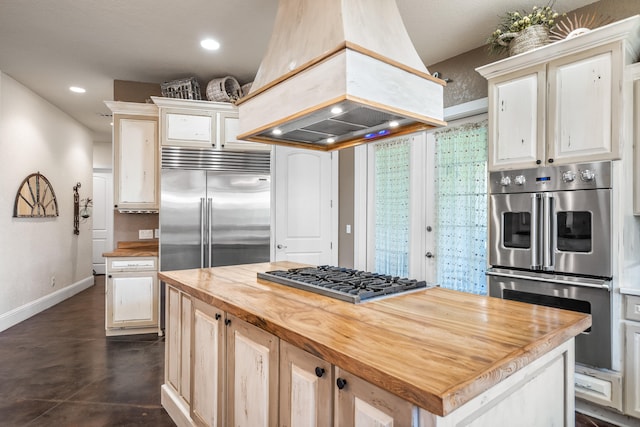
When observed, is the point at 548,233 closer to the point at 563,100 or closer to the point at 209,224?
the point at 563,100

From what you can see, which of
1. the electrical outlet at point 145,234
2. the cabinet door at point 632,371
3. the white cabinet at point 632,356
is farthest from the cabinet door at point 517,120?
the electrical outlet at point 145,234

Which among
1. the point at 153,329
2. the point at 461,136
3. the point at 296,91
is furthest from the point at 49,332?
the point at 461,136

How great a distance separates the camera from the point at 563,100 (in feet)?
8.09

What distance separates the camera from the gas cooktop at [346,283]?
1.68 m

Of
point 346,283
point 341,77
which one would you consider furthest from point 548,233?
point 341,77

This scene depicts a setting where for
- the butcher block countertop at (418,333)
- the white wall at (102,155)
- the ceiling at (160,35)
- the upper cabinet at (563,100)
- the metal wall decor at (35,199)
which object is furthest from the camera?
the white wall at (102,155)

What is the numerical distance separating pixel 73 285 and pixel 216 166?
3.82 meters

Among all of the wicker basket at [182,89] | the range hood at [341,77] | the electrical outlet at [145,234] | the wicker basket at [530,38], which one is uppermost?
the wicker basket at [182,89]

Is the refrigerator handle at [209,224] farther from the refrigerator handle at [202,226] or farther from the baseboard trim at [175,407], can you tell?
the baseboard trim at [175,407]

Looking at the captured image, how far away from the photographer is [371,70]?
1497 millimetres

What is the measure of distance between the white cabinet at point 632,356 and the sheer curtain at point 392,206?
6.55 feet

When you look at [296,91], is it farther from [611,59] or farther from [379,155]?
[379,155]

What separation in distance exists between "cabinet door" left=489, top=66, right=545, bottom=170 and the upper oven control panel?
0.25ft

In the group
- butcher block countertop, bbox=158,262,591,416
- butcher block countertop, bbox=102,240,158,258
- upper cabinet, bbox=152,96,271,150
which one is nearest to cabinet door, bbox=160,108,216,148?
upper cabinet, bbox=152,96,271,150
